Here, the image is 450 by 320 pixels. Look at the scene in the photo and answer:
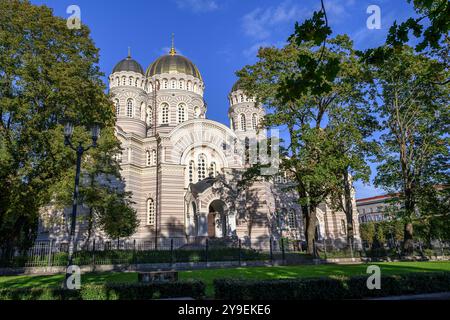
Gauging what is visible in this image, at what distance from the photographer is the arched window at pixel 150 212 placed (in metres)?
31.5

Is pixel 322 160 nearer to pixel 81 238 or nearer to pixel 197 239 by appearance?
pixel 197 239

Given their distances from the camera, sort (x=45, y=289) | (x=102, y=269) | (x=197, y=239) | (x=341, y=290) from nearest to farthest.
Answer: (x=45, y=289), (x=341, y=290), (x=102, y=269), (x=197, y=239)

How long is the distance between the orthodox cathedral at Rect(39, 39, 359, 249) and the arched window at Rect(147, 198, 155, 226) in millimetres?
94

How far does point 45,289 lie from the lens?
8.28 meters

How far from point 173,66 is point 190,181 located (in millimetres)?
16438

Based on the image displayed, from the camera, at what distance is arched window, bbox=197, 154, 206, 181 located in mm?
33500

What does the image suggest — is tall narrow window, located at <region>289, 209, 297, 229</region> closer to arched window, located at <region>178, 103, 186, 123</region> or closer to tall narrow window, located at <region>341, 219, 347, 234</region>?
tall narrow window, located at <region>341, 219, 347, 234</region>

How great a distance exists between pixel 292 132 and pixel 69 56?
13459 mm

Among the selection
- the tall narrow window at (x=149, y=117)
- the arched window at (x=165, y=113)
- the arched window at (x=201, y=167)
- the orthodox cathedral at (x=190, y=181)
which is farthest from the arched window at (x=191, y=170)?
the tall narrow window at (x=149, y=117)

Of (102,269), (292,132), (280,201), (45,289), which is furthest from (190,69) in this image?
(45,289)

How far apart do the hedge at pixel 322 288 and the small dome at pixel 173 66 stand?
119 feet

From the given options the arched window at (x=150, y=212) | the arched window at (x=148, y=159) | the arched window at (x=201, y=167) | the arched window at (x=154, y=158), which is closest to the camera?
the arched window at (x=150, y=212)

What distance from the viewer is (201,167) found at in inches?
1328

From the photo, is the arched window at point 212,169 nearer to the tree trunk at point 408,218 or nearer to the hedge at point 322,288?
the tree trunk at point 408,218
